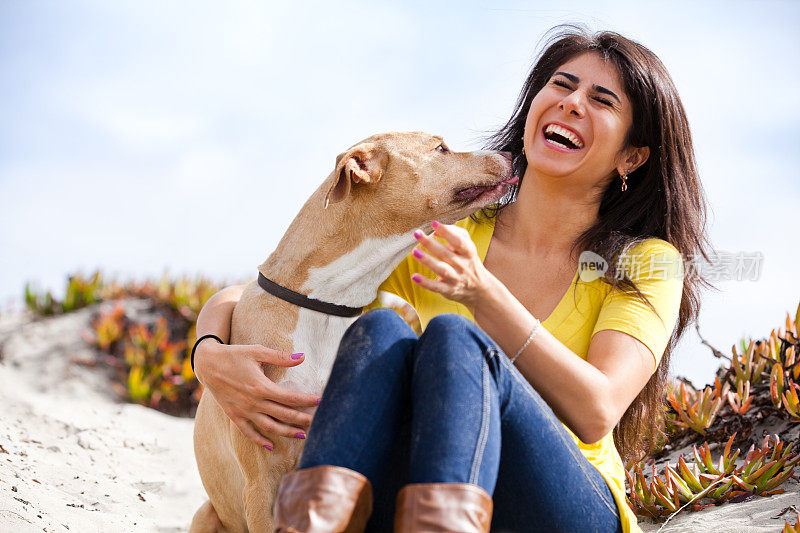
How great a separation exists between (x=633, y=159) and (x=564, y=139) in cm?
39

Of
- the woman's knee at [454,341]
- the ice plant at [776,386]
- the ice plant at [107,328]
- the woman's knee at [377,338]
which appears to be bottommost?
the ice plant at [107,328]

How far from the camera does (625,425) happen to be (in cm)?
296

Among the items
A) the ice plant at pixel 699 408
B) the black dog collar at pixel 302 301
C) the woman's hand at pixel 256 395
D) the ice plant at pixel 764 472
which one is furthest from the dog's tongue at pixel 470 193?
the ice plant at pixel 699 408

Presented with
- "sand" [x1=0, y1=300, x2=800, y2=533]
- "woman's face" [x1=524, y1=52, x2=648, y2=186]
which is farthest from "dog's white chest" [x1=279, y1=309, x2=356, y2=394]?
"sand" [x1=0, y1=300, x2=800, y2=533]

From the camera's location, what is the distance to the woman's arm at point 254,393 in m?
2.41

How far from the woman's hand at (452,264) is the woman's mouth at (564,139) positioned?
3.32 ft

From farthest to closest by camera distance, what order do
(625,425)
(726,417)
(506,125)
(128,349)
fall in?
(128,349), (726,417), (506,125), (625,425)

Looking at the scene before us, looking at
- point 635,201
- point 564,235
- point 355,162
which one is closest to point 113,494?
point 355,162

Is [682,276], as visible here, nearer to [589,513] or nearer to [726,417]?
[589,513]

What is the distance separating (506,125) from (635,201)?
791 millimetres

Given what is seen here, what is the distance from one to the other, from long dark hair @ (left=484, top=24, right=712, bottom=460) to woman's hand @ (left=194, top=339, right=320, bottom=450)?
51.3 inches

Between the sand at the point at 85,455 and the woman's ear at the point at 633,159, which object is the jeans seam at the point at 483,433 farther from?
the sand at the point at 85,455

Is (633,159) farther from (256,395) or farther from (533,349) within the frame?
(256,395)

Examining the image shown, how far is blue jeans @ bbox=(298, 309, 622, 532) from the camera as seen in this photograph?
1758 millimetres
